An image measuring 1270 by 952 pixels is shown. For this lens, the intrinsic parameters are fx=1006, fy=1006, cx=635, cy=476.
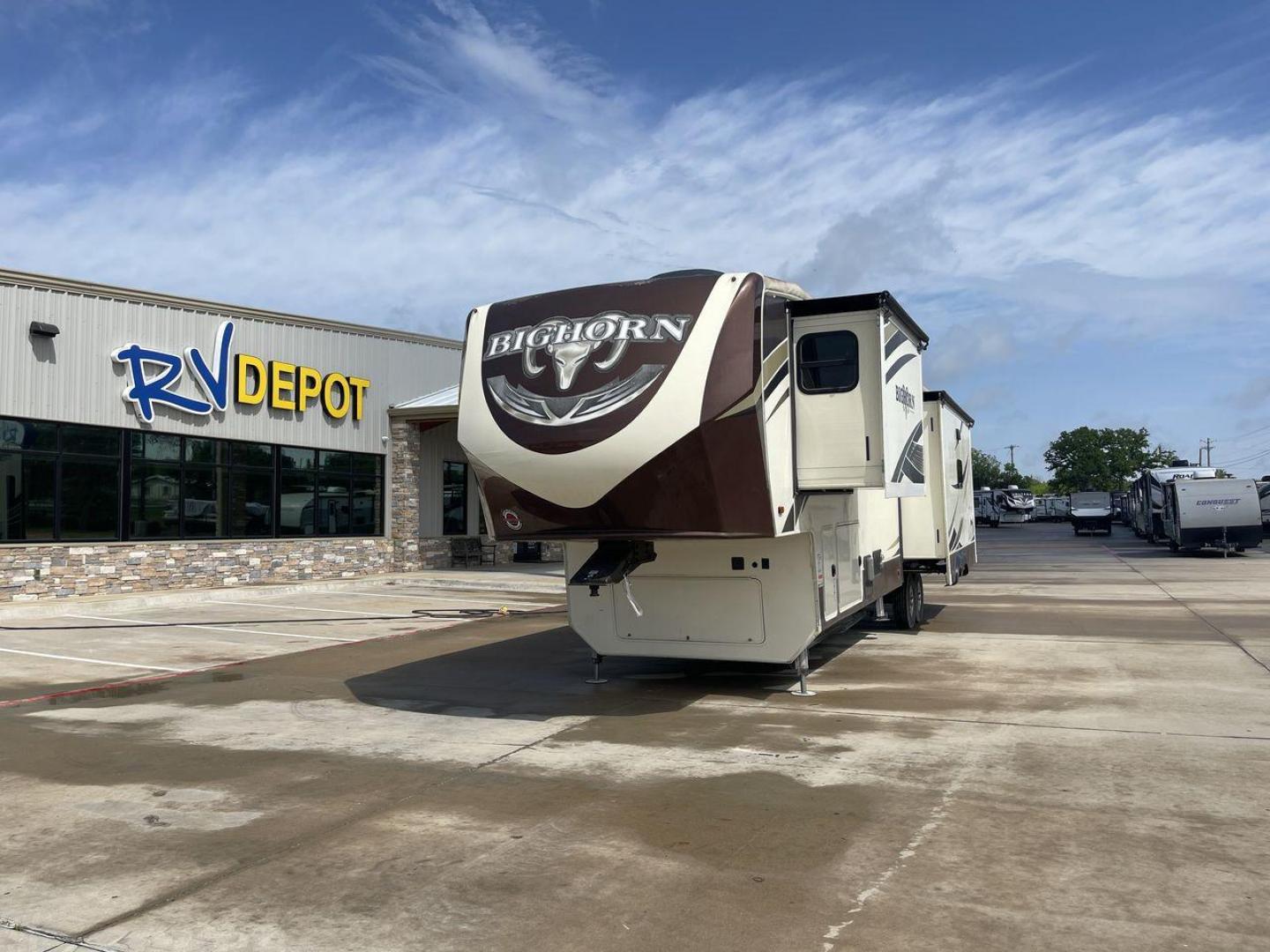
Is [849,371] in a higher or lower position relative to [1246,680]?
higher

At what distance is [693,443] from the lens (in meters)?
7.47

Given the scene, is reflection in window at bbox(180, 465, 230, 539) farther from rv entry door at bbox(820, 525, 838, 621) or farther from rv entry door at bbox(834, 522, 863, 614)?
rv entry door at bbox(820, 525, 838, 621)

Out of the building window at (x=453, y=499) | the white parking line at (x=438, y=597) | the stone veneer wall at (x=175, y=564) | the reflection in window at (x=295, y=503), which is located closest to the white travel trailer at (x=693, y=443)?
the white parking line at (x=438, y=597)

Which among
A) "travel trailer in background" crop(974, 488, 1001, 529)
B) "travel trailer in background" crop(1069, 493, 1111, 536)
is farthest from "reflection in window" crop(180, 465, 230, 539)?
"travel trailer in background" crop(974, 488, 1001, 529)

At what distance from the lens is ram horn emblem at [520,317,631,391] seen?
777 cm

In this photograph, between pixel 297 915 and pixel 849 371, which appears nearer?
pixel 297 915

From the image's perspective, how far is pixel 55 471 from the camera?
18.3m

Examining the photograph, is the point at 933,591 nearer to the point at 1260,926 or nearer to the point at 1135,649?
the point at 1135,649

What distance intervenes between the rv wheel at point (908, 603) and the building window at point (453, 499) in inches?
613

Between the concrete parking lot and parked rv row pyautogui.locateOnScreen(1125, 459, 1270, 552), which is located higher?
parked rv row pyautogui.locateOnScreen(1125, 459, 1270, 552)

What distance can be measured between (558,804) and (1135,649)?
8652 mm

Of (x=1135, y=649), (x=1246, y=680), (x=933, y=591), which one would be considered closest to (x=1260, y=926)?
(x=1246, y=680)

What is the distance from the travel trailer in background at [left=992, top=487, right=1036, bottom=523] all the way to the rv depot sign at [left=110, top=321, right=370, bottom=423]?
52117mm

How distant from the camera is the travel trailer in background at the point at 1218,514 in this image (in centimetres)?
3039
